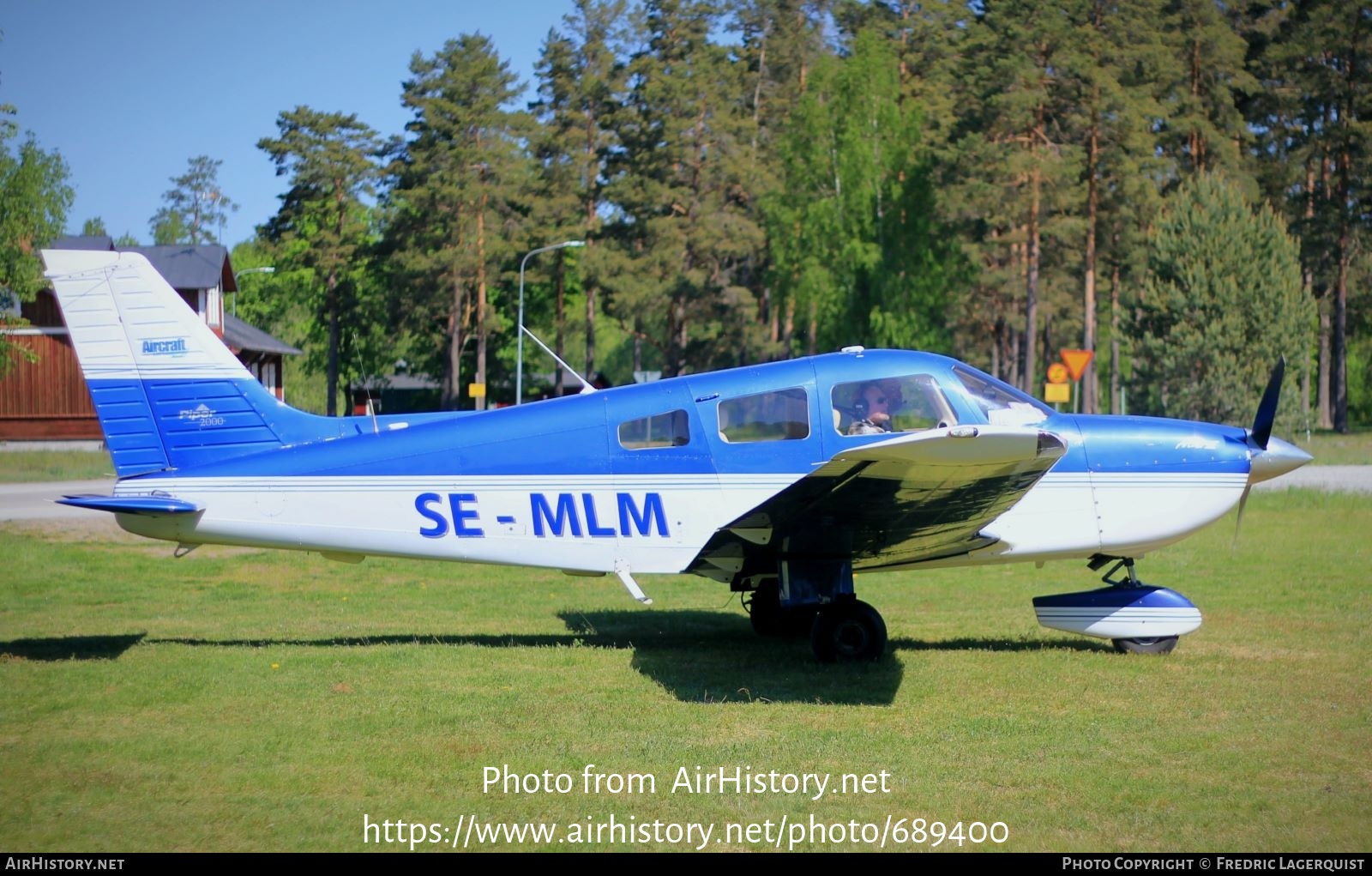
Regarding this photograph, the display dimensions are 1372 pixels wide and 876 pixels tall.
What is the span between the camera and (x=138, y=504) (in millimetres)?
8297

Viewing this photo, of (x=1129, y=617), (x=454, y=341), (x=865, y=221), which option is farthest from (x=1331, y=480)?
(x=454, y=341)

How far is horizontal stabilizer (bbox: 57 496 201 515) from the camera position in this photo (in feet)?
26.7

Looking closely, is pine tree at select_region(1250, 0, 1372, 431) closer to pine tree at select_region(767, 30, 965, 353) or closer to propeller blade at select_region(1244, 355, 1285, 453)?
pine tree at select_region(767, 30, 965, 353)

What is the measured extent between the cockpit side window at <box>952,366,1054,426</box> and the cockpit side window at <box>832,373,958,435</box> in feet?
0.90

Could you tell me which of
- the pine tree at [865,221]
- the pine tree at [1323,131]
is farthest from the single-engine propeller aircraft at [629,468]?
the pine tree at [1323,131]

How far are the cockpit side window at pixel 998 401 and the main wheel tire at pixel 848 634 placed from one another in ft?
5.54

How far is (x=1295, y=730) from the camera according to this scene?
696 cm

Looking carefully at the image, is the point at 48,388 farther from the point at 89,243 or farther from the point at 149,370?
the point at 149,370

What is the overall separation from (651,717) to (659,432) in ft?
7.20

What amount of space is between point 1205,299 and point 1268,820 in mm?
33355

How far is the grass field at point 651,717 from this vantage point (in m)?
5.53

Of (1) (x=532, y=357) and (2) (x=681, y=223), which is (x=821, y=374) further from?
(1) (x=532, y=357)

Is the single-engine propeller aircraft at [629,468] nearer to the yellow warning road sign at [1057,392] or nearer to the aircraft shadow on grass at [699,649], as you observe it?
the aircraft shadow on grass at [699,649]

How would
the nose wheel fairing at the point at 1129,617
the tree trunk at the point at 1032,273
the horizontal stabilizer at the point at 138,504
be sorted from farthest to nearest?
the tree trunk at the point at 1032,273 → the nose wheel fairing at the point at 1129,617 → the horizontal stabilizer at the point at 138,504
